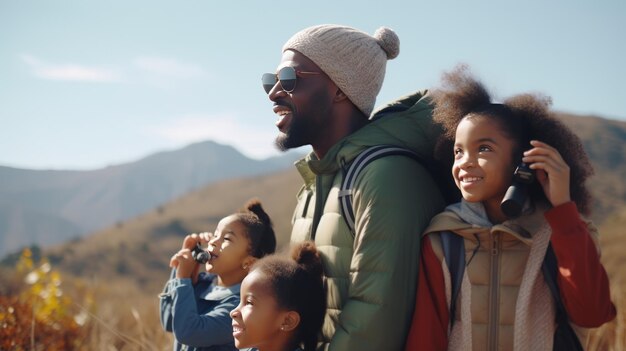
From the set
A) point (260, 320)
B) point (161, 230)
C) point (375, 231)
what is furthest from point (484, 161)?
point (161, 230)

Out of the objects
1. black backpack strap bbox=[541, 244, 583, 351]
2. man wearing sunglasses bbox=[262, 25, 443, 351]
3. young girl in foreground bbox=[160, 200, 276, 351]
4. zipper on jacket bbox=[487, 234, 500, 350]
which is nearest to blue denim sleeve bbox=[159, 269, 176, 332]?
young girl in foreground bbox=[160, 200, 276, 351]

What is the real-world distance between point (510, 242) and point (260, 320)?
117 centimetres

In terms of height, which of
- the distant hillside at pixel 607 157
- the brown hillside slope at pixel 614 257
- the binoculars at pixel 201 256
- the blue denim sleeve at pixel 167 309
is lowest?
the distant hillside at pixel 607 157

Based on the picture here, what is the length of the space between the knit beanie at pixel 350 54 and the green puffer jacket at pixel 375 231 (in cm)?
36

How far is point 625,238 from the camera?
23391 millimetres

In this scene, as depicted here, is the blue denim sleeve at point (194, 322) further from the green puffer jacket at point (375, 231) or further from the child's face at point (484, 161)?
the child's face at point (484, 161)

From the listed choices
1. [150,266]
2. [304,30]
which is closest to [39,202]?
[150,266]

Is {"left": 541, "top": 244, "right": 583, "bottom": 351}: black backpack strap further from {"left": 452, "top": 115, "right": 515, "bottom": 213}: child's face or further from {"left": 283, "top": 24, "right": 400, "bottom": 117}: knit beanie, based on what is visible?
{"left": 283, "top": 24, "right": 400, "bottom": 117}: knit beanie

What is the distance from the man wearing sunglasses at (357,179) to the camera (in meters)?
2.93

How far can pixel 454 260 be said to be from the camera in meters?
2.90

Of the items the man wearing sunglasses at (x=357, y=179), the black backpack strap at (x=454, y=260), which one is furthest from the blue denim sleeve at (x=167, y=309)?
the black backpack strap at (x=454, y=260)

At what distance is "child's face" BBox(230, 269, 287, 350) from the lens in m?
3.19

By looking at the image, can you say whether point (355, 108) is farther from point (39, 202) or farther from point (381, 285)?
point (39, 202)

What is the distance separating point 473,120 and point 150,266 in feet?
172
